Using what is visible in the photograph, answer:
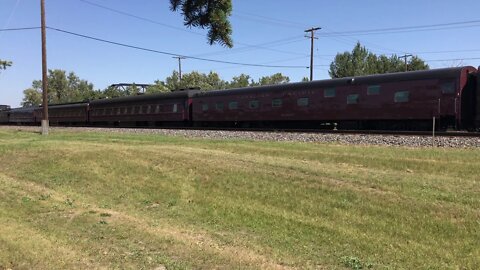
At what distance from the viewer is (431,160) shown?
36.5 ft

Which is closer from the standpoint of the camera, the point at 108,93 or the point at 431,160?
the point at 431,160

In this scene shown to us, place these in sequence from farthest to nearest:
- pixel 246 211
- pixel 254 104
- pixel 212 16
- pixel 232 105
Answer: pixel 232 105, pixel 254 104, pixel 246 211, pixel 212 16

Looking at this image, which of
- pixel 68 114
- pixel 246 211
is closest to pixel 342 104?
pixel 246 211

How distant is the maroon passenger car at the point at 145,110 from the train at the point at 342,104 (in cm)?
8

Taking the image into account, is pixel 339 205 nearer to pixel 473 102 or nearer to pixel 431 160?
pixel 431 160

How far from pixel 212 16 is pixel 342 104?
23.3 m

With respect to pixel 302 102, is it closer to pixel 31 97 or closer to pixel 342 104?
pixel 342 104

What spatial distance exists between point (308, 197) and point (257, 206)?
0.86 meters

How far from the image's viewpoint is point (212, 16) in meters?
3.30

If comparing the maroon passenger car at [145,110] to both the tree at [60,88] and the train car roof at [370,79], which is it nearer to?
the train car roof at [370,79]

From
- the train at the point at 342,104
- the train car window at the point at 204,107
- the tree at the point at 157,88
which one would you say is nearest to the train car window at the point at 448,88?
the train at the point at 342,104

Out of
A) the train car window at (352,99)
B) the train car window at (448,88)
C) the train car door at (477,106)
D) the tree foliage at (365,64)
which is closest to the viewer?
the train car window at (448,88)

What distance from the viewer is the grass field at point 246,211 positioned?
19.0ft

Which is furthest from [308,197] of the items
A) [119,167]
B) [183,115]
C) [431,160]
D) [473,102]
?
[183,115]
